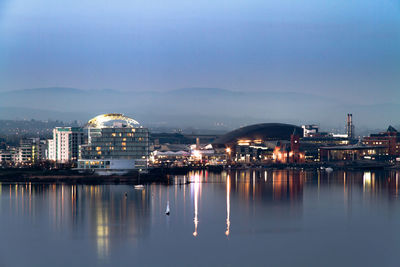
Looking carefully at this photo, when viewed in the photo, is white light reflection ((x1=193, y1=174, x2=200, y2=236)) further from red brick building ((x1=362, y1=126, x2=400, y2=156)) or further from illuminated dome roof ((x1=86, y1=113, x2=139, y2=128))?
red brick building ((x1=362, y1=126, x2=400, y2=156))

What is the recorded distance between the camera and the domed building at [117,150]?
37375 millimetres

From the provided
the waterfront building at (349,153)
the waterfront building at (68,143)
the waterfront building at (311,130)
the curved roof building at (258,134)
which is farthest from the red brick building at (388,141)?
the waterfront building at (68,143)

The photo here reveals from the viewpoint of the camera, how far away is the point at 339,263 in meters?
16.2

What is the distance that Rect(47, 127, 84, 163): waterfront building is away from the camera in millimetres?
44031

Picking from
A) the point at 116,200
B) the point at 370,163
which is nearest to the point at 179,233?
the point at 116,200

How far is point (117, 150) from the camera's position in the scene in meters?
37.6

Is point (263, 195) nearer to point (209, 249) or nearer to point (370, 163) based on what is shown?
point (209, 249)

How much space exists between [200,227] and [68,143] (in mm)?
25408

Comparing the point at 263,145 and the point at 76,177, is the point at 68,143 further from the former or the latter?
the point at 263,145

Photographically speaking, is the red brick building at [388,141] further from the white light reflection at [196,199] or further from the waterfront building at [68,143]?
the white light reflection at [196,199]

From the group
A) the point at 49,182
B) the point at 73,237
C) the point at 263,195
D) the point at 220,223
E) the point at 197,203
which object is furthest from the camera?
the point at 49,182

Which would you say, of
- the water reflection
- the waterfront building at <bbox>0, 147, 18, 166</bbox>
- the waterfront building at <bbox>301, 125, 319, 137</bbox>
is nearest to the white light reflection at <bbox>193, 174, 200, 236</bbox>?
the water reflection

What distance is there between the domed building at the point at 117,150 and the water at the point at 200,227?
6654mm

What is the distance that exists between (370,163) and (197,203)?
106 ft
